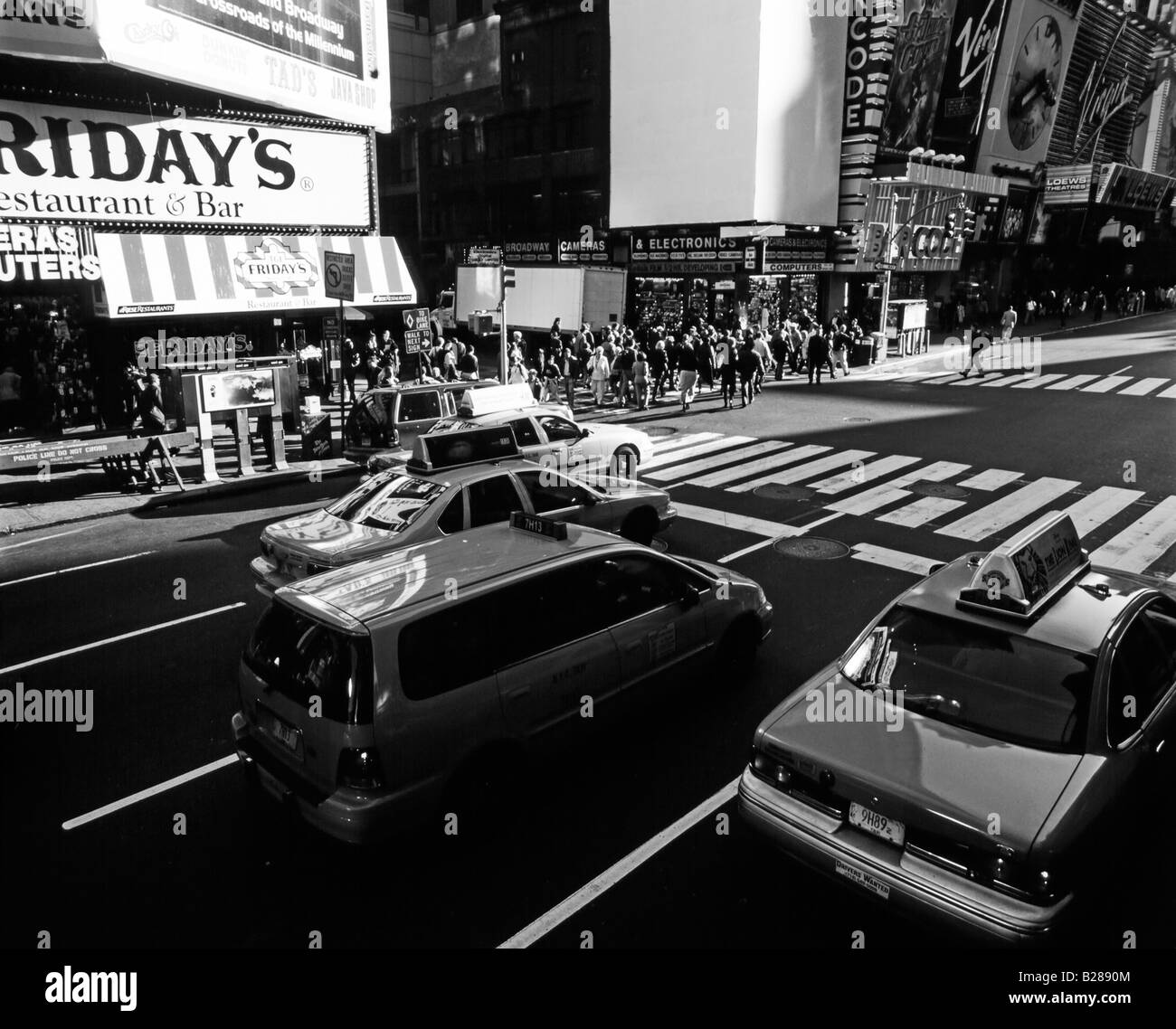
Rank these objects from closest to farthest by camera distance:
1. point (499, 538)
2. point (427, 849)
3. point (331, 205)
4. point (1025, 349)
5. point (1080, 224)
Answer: point (427, 849), point (499, 538), point (331, 205), point (1025, 349), point (1080, 224)

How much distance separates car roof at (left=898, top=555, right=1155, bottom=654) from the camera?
489 cm

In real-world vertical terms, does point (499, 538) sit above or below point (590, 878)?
above

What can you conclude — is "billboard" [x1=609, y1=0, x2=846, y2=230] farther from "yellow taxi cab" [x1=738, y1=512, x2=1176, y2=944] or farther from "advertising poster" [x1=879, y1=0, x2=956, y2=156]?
"yellow taxi cab" [x1=738, y1=512, x2=1176, y2=944]

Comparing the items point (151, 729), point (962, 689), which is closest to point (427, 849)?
Answer: point (151, 729)

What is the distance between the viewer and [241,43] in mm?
18844

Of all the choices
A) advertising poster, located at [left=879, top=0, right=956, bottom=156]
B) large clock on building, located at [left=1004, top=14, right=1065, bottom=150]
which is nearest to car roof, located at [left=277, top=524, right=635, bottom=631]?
advertising poster, located at [left=879, top=0, right=956, bottom=156]

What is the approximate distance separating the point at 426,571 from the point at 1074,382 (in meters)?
25.0

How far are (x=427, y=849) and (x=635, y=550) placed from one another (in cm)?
258

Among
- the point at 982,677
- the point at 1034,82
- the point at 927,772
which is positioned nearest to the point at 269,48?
the point at 982,677

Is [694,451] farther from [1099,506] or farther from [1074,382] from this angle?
[1074,382]

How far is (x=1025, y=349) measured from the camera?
33.5 m
